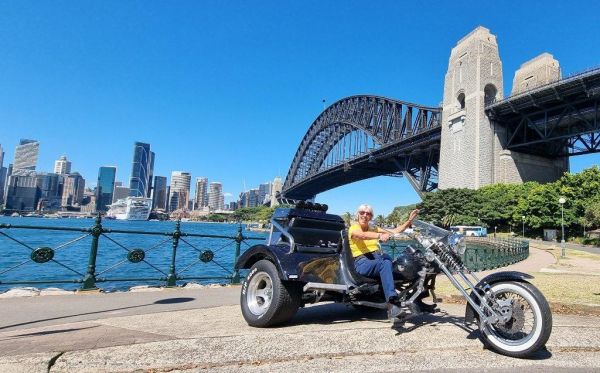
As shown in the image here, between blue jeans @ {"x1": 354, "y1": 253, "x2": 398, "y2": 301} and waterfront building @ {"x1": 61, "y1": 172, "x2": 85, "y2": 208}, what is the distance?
622 feet

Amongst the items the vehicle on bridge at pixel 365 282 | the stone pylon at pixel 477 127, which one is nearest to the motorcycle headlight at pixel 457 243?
the vehicle on bridge at pixel 365 282

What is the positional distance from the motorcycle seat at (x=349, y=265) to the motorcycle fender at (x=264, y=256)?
0.68 m

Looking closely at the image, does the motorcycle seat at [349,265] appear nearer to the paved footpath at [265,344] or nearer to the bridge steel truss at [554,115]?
the paved footpath at [265,344]

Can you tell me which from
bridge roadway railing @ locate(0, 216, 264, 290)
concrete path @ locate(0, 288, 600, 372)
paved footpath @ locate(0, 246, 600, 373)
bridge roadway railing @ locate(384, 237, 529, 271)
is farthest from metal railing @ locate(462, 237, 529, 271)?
concrete path @ locate(0, 288, 600, 372)

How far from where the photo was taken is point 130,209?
142 meters

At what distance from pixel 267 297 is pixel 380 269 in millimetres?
1297

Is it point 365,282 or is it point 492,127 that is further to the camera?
point 492,127

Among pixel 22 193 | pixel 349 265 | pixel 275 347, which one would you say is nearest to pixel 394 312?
pixel 349 265

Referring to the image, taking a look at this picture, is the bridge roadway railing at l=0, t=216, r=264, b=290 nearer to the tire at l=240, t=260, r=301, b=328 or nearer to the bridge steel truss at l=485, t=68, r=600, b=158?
the tire at l=240, t=260, r=301, b=328

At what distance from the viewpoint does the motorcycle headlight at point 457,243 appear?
3.62 metres

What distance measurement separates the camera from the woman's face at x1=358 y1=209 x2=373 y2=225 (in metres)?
4.25

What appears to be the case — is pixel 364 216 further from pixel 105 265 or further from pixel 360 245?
pixel 105 265

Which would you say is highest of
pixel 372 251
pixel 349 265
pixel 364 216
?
pixel 364 216

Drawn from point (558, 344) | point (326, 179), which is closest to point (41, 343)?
point (558, 344)
